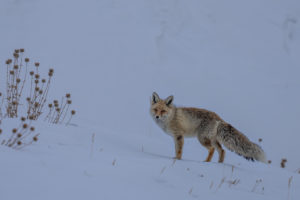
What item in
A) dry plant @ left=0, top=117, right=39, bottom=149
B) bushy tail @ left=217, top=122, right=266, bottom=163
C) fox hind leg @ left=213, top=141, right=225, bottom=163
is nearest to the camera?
dry plant @ left=0, top=117, right=39, bottom=149

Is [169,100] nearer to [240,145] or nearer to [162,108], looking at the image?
[162,108]

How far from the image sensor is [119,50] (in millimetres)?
12898

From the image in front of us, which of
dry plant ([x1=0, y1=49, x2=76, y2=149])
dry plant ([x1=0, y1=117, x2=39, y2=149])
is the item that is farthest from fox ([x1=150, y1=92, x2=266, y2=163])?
dry plant ([x1=0, y1=117, x2=39, y2=149])

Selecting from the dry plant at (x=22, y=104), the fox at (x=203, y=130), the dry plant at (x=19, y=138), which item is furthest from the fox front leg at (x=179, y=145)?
the dry plant at (x=19, y=138)

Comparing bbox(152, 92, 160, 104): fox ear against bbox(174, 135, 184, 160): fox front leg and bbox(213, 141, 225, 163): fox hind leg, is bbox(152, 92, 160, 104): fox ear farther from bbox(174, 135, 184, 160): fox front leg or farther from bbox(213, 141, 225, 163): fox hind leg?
bbox(213, 141, 225, 163): fox hind leg

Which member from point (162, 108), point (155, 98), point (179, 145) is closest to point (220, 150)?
point (179, 145)

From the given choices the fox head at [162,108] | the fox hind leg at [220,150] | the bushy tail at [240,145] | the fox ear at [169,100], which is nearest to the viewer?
the bushy tail at [240,145]

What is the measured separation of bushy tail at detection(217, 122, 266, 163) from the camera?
225 inches

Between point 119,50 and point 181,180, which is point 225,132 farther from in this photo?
point 119,50

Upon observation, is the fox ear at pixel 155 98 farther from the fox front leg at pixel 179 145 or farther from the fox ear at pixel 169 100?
the fox front leg at pixel 179 145

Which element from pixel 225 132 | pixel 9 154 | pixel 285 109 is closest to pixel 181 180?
pixel 9 154

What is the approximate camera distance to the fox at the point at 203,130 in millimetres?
5793

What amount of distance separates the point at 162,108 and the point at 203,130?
0.81m

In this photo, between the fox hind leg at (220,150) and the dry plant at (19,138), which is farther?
the fox hind leg at (220,150)
